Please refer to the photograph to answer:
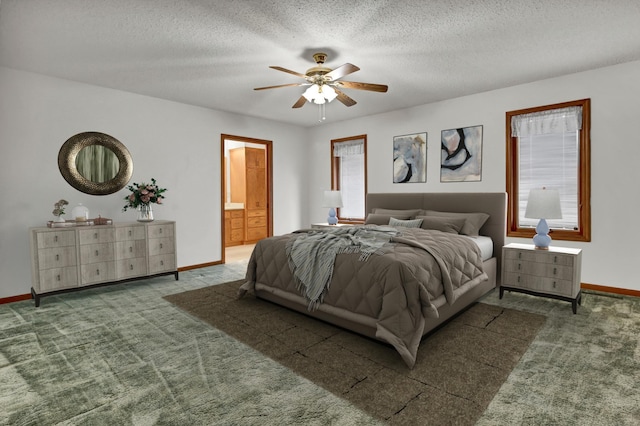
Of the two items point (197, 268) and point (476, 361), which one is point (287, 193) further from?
point (476, 361)

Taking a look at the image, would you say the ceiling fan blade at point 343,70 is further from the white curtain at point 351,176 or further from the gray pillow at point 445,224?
the white curtain at point 351,176

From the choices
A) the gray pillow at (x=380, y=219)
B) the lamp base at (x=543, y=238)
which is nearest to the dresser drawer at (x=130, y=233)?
the gray pillow at (x=380, y=219)

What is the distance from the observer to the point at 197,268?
5.71 m

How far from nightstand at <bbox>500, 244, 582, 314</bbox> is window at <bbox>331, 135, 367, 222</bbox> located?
3.11 m

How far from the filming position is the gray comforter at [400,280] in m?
2.48

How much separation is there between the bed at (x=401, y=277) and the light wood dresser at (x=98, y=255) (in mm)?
1653

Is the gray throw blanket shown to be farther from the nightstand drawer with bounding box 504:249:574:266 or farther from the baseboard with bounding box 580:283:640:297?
the baseboard with bounding box 580:283:640:297

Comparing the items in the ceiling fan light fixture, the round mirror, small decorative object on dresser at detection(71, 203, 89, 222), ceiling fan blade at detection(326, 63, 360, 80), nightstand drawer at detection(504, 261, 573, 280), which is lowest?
nightstand drawer at detection(504, 261, 573, 280)

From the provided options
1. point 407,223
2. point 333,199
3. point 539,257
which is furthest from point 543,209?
point 333,199

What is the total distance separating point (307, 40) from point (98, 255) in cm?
348

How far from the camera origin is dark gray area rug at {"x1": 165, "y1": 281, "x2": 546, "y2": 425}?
1960mm

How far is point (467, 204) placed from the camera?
4914mm

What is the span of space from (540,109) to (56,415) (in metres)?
5.56

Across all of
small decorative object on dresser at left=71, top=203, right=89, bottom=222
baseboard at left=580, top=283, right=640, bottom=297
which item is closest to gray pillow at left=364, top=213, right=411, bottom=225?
baseboard at left=580, top=283, right=640, bottom=297
